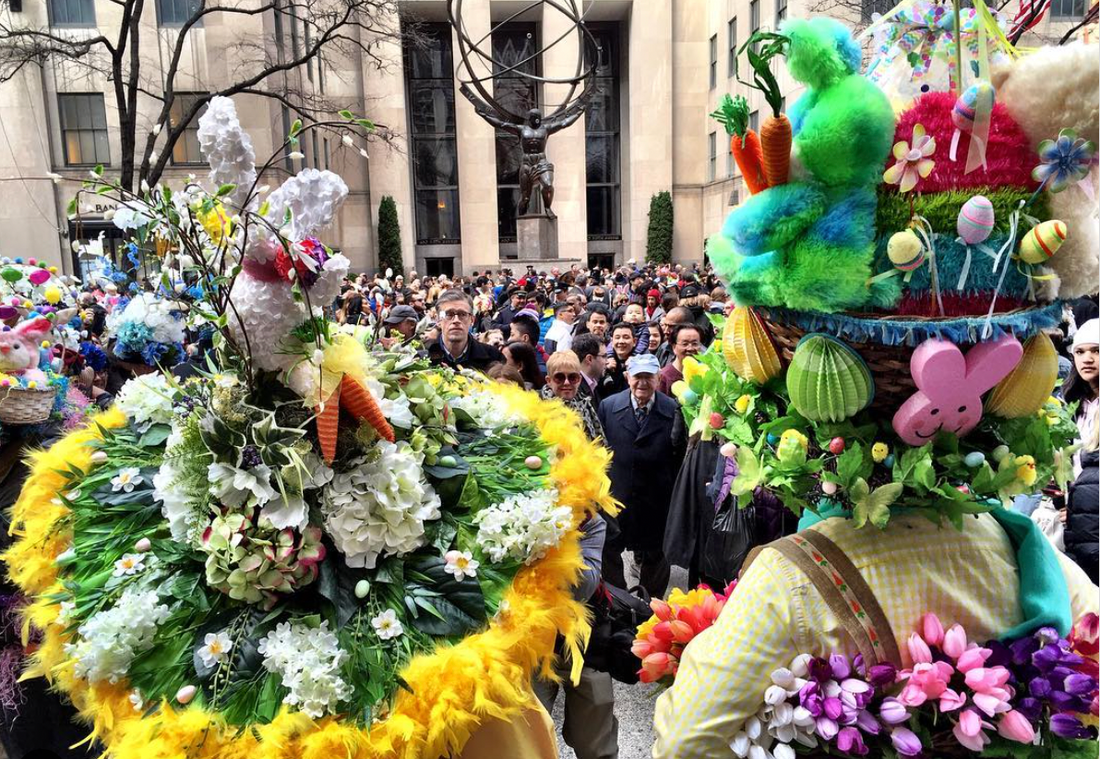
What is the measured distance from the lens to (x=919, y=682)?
1.46m

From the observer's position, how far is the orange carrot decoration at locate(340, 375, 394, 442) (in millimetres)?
1850

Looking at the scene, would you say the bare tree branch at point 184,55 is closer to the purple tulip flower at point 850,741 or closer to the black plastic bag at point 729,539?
the black plastic bag at point 729,539

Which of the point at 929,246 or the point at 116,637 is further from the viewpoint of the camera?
the point at 116,637

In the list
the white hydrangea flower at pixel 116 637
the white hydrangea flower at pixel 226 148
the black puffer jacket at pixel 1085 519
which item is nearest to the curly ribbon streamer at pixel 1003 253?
the white hydrangea flower at pixel 226 148

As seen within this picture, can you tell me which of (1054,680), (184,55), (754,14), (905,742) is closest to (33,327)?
(905,742)

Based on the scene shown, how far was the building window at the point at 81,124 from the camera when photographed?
20344 mm

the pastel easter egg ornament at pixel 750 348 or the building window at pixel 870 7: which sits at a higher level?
the building window at pixel 870 7

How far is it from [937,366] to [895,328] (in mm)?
107

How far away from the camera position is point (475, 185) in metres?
28.0

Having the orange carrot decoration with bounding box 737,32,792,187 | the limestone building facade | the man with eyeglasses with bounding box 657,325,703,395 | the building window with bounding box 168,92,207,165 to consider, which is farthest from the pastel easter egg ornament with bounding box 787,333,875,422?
the building window with bounding box 168,92,207,165

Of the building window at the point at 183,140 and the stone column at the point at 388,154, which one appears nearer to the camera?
the building window at the point at 183,140

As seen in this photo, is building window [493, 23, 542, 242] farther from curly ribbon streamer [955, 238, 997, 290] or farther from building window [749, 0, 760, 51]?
curly ribbon streamer [955, 238, 997, 290]

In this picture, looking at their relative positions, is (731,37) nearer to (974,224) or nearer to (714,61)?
(714,61)

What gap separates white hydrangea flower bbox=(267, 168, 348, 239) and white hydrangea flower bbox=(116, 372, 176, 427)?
32.0 inches
